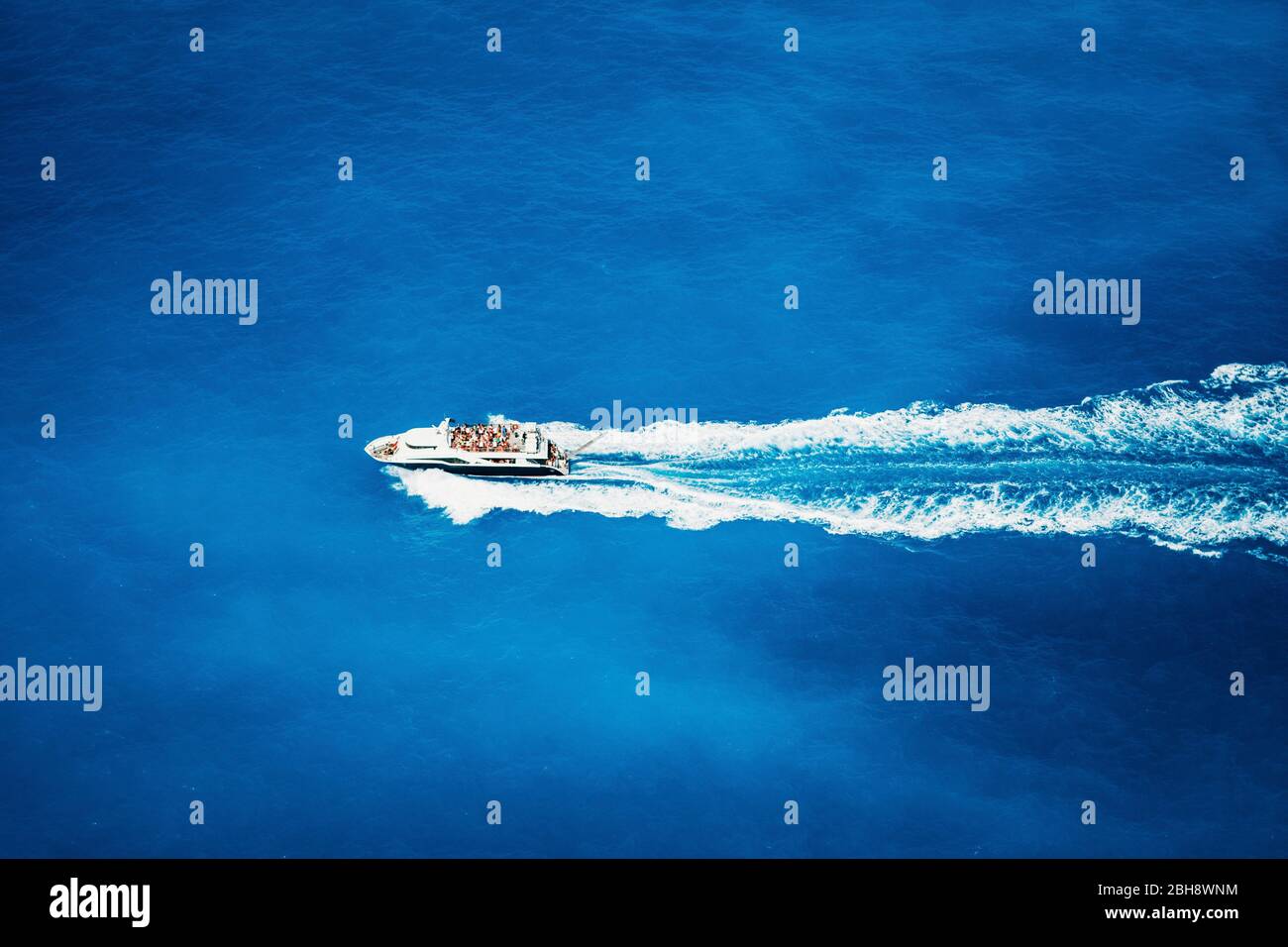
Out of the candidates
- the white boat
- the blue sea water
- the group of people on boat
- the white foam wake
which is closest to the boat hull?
the white boat

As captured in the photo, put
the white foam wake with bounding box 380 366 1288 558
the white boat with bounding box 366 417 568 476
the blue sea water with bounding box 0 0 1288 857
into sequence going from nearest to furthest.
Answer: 1. the blue sea water with bounding box 0 0 1288 857
2. the white foam wake with bounding box 380 366 1288 558
3. the white boat with bounding box 366 417 568 476

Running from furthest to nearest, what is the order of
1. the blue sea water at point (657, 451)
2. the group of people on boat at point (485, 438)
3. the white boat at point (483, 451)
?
the group of people on boat at point (485, 438)
the white boat at point (483, 451)
the blue sea water at point (657, 451)

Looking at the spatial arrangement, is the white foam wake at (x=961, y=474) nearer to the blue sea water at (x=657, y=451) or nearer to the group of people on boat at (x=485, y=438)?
the blue sea water at (x=657, y=451)

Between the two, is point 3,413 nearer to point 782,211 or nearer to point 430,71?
point 430,71

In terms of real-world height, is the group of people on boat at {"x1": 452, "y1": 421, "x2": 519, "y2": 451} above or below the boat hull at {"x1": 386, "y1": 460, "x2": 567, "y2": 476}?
above

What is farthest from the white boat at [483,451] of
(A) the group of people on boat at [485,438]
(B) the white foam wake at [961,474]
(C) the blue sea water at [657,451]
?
(C) the blue sea water at [657,451]

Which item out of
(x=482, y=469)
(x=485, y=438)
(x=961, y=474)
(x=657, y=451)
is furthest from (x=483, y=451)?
(x=961, y=474)

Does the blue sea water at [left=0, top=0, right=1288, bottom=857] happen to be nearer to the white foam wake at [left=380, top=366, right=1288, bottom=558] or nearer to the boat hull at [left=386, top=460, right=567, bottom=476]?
the white foam wake at [left=380, top=366, right=1288, bottom=558]

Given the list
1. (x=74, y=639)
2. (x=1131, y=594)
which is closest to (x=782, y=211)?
(x=1131, y=594)
